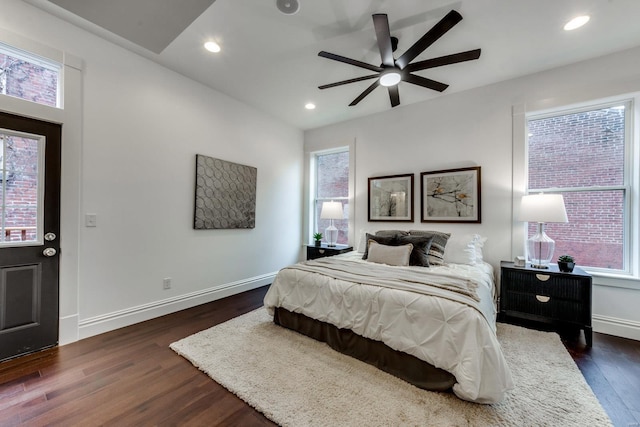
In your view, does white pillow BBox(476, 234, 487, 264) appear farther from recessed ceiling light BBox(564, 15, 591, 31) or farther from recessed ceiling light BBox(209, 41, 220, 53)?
recessed ceiling light BBox(209, 41, 220, 53)

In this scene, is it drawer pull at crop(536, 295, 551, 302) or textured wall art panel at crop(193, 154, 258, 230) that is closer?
drawer pull at crop(536, 295, 551, 302)

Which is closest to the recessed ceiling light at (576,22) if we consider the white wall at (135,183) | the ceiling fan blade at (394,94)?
the ceiling fan blade at (394,94)

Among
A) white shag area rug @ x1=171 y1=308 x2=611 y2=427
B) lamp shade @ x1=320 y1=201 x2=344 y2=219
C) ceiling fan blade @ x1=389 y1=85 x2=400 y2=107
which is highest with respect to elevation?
ceiling fan blade @ x1=389 y1=85 x2=400 y2=107

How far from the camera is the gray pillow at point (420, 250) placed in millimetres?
2910

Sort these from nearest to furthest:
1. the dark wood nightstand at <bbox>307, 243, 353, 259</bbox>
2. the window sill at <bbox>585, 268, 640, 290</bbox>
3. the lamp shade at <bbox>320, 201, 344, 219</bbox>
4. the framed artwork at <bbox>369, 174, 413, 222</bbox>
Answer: the window sill at <bbox>585, 268, 640, 290</bbox> < the framed artwork at <bbox>369, 174, 413, 222</bbox> < the dark wood nightstand at <bbox>307, 243, 353, 259</bbox> < the lamp shade at <bbox>320, 201, 344, 219</bbox>

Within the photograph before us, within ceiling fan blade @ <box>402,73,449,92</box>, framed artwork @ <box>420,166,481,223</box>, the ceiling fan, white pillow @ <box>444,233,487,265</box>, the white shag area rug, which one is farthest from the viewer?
framed artwork @ <box>420,166,481,223</box>

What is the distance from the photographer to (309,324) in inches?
98.3

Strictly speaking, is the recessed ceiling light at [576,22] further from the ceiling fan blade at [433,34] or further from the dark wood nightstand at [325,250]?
the dark wood nightstand at [325,250]

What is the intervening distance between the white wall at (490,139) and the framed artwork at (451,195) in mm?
92

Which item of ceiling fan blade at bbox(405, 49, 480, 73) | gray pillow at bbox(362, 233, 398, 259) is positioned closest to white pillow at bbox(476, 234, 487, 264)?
gray pillow at bbox(362, 233, 398, 259)

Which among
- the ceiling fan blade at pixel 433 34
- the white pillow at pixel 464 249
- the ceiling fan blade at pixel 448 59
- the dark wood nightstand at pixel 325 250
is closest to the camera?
the ceiling fan blade at pixel 433 34

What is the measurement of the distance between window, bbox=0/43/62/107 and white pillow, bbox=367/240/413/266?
11.3 feet

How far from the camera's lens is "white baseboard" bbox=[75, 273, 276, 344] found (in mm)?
2502

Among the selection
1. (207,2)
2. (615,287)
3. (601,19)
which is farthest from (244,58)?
(615,287)
